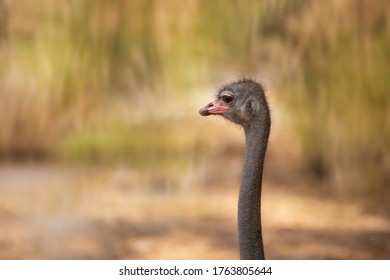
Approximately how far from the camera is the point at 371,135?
501cm

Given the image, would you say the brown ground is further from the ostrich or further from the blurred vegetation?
the ostrich

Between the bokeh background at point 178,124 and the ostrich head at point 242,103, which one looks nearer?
the ostrich head at point 242,103

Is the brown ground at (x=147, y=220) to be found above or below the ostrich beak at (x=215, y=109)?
above

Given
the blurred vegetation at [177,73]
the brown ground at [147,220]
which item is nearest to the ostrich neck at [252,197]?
the brown ground at [147,220]

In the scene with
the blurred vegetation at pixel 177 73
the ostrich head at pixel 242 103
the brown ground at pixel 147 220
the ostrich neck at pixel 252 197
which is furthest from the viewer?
the blurred vegetation at pixel 177 73

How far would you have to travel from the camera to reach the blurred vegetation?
5020mm

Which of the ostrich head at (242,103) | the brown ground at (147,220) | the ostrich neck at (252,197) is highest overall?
the brown ground at (147,220)

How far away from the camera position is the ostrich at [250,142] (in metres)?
3.26

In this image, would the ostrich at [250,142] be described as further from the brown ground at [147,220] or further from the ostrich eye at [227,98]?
the brown ground at [147,220]

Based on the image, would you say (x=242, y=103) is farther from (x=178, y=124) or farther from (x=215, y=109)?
(x=178, y=124)

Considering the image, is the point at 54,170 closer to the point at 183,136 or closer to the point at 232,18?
the point at 183,136

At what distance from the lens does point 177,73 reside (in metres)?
5.13

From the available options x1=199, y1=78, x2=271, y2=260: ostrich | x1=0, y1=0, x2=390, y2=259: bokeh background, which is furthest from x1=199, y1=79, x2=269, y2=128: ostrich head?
x1=0, y1=0, x2=390, y2=259: bokeh background

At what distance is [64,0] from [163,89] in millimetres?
627
